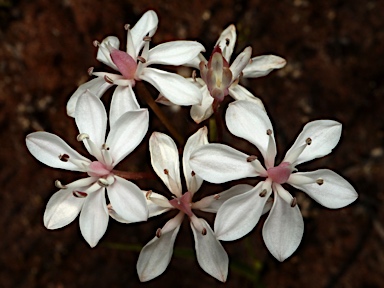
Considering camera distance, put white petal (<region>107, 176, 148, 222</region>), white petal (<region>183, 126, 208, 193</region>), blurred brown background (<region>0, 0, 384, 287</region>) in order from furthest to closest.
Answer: blurred brown background (<region>0, 0, 384, 287</region>)
white petal (<region>183, 126, 208, 193</region>)
white petal (<region>107, 176, 148, 222</region>)

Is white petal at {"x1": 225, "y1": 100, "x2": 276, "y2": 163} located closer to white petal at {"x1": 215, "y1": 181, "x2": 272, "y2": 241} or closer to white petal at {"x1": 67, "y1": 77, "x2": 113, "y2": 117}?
white petal at {"x1": 215, "y1": 181, "x2": 272, "y2": 241}

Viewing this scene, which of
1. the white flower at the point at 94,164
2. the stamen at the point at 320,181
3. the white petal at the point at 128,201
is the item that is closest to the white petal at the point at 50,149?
the white flower at the point at 94,164

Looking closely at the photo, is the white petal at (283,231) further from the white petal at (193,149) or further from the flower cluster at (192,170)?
the white petal at (193,149)

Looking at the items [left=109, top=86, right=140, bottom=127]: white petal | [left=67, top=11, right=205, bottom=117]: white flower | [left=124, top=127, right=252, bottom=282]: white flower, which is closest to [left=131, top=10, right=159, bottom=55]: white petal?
[left=67, top=11, right=205, bottom=117]: white flower

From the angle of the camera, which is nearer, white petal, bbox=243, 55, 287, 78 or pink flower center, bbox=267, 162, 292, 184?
pink flower center, bbox=267, 162, 292, 184

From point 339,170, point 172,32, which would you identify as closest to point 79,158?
point 172,32
